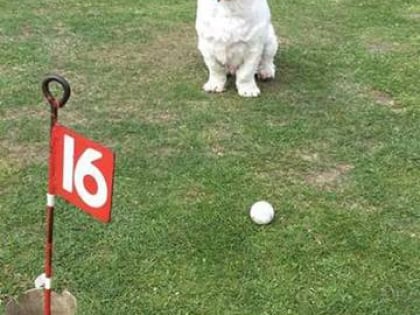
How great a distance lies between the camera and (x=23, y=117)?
5625 millimetres

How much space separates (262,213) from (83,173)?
5.91ft

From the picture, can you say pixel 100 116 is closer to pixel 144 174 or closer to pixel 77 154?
pixel 144 174

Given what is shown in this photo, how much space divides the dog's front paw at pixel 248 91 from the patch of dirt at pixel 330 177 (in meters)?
1.25

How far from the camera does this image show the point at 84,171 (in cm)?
273

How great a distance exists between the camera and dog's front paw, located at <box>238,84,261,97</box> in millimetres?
6082

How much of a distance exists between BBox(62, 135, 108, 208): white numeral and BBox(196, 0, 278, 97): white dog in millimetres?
Answer: 3175

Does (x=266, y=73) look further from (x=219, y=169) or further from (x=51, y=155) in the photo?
(x=51, y=155)

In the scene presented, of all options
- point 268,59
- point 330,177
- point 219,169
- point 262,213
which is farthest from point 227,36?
point 262,213

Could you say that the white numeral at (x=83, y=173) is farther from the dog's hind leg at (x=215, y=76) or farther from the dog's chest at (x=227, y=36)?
the dog's hind leg at (x=215, y=76)

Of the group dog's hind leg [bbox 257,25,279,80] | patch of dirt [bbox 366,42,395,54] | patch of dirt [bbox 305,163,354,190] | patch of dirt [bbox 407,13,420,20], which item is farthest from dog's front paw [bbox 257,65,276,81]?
patch of dirt [bbox 407,13,420,20]

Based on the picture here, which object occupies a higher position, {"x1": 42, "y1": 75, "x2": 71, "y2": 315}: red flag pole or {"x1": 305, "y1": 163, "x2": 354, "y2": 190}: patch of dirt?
{"x1": 42, "y1": 75, "x2": 71, "y2": 315}: red flag pole

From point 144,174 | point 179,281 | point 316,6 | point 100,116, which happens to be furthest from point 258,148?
point 316,6

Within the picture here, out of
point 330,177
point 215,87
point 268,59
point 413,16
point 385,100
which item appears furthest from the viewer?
point 413,16

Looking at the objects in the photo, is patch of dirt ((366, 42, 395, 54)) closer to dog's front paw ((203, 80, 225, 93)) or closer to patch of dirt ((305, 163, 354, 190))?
dog's front paw ((203, 80, 225, 93))
